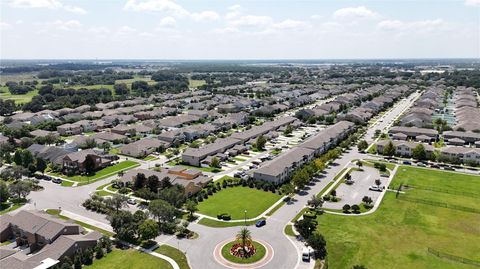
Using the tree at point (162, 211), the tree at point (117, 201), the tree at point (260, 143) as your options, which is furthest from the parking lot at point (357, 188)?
the tree at point (117, 201)

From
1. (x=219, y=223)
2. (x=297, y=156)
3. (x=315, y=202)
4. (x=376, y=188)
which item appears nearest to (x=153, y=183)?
(x=219, y=223)

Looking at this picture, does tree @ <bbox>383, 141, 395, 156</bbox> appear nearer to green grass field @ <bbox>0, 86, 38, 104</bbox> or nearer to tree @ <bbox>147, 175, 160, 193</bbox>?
tree @ <bbox>147, 175, 160, 193</bbox>

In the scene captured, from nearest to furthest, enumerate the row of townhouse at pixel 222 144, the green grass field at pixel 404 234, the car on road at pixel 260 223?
1. the green grass field at pixel 404 234
2. the car on road at pixel 260 223
3. the row of townhouse at pixel 222 144

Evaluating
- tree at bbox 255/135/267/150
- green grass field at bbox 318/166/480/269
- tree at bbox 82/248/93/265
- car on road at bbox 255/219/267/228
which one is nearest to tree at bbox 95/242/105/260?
tree at bbox 82/248/93/265

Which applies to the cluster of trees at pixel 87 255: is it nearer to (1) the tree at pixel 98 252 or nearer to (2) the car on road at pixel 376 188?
(1) the tree at pixel 98 252

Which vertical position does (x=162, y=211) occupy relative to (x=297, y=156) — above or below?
above

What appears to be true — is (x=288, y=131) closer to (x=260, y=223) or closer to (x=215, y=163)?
(x=215, y=163)

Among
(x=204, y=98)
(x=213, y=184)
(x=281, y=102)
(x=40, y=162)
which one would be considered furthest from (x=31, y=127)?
(x=281, y=102)
